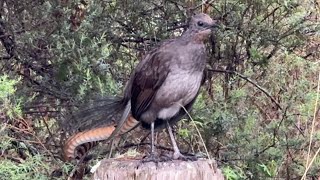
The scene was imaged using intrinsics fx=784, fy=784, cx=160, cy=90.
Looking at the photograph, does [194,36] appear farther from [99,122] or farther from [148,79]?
[99,122]

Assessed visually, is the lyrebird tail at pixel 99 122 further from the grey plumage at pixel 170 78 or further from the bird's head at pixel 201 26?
the bird's head at pixel 201 26

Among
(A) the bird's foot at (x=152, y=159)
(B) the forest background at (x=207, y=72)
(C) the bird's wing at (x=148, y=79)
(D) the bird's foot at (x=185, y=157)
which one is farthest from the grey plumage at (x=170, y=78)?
(B) the forest background at (x=207, y=72)

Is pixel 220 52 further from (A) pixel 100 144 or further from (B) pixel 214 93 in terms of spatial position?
(A) pixel 100 144

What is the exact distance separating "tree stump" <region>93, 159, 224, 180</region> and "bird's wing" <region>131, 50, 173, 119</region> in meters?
0.93

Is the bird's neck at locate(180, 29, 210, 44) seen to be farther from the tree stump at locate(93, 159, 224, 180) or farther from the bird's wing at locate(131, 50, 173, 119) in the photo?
the tree stump at locate(93, 159, 224, 180)

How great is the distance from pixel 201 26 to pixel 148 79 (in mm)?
454

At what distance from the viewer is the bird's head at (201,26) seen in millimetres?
4738

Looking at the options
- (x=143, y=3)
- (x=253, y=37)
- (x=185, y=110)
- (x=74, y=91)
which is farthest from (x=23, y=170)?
(x=253, y=37)

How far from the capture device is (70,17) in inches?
226

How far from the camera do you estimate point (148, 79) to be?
4.76 m

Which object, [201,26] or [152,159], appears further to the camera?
[201,26]

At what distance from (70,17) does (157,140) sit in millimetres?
1255

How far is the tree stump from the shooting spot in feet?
12.2

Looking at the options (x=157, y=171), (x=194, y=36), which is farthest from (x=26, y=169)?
(x=157, y=171)
